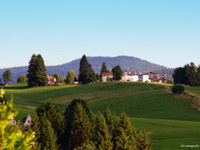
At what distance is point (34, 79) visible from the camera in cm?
15550

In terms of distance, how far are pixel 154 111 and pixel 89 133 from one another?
44772mm

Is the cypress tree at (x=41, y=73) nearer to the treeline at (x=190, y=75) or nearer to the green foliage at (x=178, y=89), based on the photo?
the treeline at (x=190, y=75)

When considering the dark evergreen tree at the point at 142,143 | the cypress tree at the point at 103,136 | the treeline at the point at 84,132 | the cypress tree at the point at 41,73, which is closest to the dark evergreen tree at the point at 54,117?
the treeline at the point at 84,132

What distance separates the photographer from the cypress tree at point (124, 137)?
125 feet

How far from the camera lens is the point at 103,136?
1577 inches

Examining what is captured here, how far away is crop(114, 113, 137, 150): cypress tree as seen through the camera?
125 ft

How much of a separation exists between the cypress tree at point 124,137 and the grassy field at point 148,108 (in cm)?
641

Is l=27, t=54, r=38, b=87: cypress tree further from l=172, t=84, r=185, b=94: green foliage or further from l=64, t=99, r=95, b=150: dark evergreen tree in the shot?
l=64, t=99, r=95, b=150: dark evergreen tree

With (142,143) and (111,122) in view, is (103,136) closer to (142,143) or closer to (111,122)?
(111,122)

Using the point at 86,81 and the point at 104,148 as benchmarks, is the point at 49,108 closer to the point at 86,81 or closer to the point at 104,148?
the point at 104,148

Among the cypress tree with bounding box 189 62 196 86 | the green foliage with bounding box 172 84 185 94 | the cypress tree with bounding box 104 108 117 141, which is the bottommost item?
the cypress tree with bounding box 104 108 117 141

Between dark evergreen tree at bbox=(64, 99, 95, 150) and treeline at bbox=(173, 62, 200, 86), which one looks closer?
dark evergreen tree at bbox=(64, 99, 95, 150)

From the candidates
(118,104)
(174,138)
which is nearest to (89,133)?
(174,138)

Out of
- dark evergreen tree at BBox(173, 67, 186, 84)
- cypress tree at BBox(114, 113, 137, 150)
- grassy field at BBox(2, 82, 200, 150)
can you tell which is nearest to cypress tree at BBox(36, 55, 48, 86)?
grassy field at BBox(2, 82, 200, 150)
